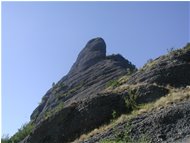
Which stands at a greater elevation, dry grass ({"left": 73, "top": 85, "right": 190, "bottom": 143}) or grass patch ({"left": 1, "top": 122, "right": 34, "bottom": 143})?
grass patch ({"left": 1, "top": 122, "right": 34, "bottom": 143})

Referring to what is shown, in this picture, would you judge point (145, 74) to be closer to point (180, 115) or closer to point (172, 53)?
point (172, 53)

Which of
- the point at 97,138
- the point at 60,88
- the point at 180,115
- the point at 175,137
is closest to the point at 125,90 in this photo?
the point at 97,138

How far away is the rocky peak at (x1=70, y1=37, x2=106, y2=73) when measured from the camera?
99625mm

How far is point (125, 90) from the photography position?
4694 centimetres

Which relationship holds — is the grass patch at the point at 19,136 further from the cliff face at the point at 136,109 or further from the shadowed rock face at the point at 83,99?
the cliff face at the point at 136,109

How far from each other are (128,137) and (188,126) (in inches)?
165

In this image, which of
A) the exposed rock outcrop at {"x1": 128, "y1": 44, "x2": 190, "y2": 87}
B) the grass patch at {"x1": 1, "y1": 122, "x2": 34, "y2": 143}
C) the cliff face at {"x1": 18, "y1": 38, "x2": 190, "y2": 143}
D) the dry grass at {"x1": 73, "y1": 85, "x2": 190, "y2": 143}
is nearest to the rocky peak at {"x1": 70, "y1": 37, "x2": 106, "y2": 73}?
the grass patch at {"x1": 1, "y1": 122, "x2": 34, "y2": 143}

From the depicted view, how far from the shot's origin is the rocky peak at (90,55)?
99.6 meters

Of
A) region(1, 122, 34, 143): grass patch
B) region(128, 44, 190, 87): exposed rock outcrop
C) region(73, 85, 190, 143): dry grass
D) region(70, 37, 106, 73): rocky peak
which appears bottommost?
region(73, 85, 190, 143): dry grass

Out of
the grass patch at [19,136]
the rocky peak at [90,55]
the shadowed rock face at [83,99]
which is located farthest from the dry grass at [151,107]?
the rocky peak at [90,55]

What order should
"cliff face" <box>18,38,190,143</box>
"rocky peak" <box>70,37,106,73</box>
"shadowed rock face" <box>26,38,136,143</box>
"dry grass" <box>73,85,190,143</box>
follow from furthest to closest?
"rocky peak" <box>70,37,106,73</box> → "shadowed rock face" <box>26,38,136,143</box> → "dry grass" <box>73,85,190,143</box> → "cliff face" <box>18,38,190,143</box>

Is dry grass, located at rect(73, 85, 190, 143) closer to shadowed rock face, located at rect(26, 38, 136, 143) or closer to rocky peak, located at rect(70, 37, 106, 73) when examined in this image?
shadowed rock face, located at rect(26, 38, 136, 143)

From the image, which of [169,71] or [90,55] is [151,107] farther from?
[90,55]

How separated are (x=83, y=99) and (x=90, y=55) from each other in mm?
57125
